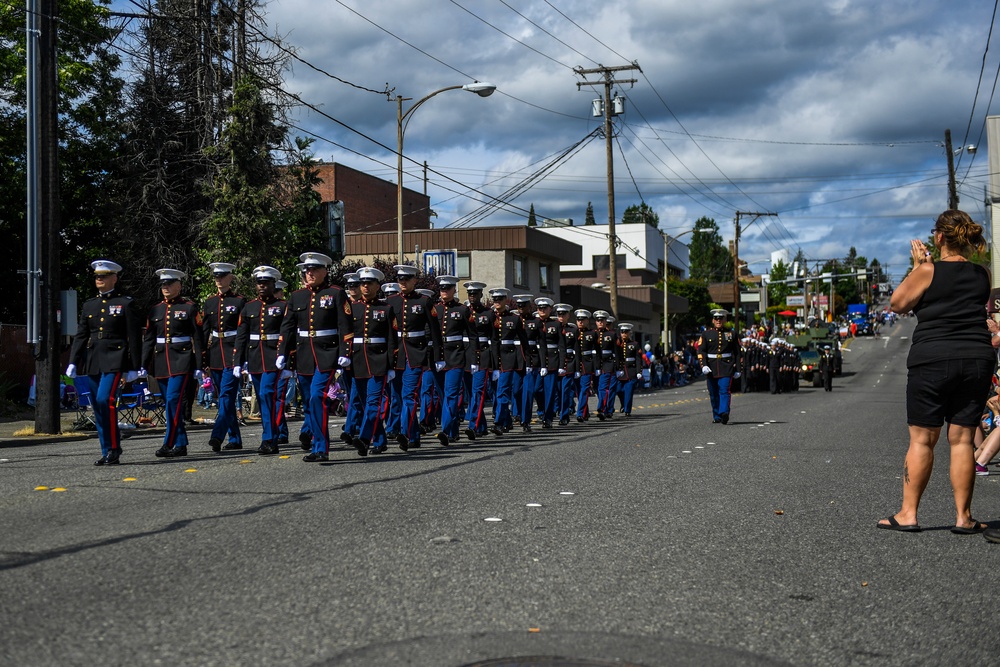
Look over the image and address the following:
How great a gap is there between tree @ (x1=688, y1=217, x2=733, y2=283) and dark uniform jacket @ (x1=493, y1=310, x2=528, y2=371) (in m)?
124

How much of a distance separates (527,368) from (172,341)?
6.82 meters

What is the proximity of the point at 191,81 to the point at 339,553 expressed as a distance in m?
25.8

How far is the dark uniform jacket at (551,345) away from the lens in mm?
17781

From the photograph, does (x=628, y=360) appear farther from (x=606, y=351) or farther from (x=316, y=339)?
(x=316, y=339)

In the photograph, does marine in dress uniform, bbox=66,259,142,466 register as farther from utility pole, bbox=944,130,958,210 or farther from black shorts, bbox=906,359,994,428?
utility pole, bbox=944,130,958,210

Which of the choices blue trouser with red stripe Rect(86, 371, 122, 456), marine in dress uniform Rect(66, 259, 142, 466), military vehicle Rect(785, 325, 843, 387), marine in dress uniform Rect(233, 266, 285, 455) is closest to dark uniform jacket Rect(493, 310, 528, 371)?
marine in dress uniform Rect(233, 266, 285, 455)

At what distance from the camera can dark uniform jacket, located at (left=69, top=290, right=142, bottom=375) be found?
11141 millimetres

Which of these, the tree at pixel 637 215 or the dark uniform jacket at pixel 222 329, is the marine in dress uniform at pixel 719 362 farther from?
the tree at pixel 637 215

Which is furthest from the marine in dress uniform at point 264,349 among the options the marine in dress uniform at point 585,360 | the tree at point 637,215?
the tree at point 637,215

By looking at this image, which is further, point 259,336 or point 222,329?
point 222,329

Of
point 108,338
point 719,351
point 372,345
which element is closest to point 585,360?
point 719,351

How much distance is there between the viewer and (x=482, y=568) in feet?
18.8

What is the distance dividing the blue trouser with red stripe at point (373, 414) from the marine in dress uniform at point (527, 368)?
5.44 meters

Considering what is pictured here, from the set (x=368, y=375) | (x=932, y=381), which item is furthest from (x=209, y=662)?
(x=368, y=375)
